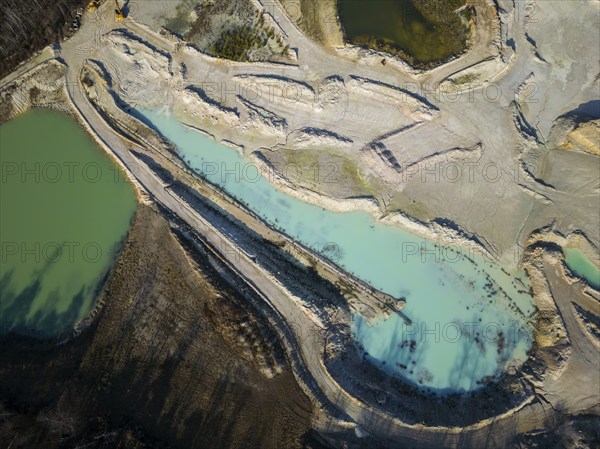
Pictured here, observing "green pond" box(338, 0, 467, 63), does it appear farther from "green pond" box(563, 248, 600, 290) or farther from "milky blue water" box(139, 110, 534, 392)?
"green pond" box(563, 248, 600, 290)

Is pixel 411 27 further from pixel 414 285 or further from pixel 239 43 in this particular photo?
pixel 414 285

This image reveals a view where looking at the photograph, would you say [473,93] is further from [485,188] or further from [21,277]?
[21,277]

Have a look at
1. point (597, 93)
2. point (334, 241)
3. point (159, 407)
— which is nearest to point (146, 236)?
point (159, 407)

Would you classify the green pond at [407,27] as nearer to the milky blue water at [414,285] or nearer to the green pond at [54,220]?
the milky blue water at [414,285]

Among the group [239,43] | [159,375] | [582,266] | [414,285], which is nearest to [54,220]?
[159,375]

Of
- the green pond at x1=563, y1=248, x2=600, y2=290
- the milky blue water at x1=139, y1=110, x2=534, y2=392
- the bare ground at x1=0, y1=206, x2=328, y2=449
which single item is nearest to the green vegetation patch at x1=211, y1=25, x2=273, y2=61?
the milky blue water at x1=139, y1=110, x2=534, y2=392

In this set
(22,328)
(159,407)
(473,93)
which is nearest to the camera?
(159,407)

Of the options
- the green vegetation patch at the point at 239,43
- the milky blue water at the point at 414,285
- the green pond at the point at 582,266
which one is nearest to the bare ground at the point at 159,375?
the milky blue water at the point at 414,285
